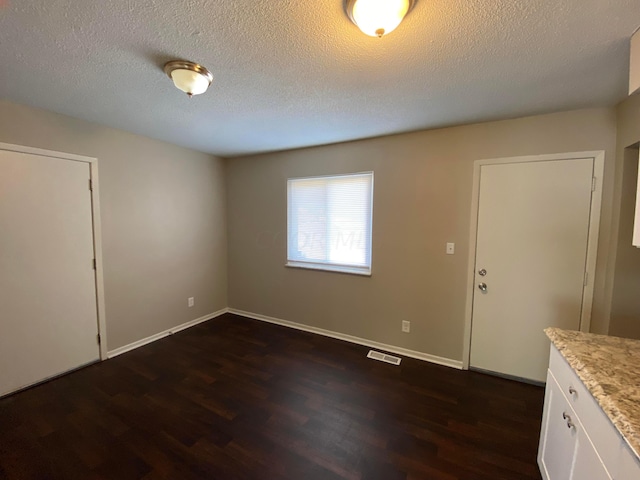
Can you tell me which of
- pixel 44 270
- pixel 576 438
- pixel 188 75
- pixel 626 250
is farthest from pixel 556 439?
pixel 44 270

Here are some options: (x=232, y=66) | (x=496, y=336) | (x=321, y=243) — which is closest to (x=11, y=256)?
(x=232, y=66)

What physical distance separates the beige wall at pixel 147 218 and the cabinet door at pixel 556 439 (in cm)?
362

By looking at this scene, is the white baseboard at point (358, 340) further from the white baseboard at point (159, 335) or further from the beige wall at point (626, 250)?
the beige wall at point (626, 250)

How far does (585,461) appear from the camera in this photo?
3.30 ft

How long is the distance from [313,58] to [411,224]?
1803 millimetres

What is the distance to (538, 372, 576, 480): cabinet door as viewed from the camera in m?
1.14

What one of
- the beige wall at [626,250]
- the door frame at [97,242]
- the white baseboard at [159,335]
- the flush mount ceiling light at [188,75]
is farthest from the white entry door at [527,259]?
the door frame at [97,242]

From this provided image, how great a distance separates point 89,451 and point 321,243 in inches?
102

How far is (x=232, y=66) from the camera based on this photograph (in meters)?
1.54

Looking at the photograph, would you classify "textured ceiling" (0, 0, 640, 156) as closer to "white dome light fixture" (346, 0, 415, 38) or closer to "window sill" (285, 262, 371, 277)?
"white dome light fixture" (346, 0, 415, 38)

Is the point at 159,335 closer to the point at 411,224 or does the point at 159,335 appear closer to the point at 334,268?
the point at 334,268

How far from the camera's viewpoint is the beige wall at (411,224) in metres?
2.09

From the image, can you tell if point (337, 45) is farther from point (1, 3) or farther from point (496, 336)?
point (496, 336)

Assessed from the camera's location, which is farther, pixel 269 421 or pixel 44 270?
pixel 44 270
